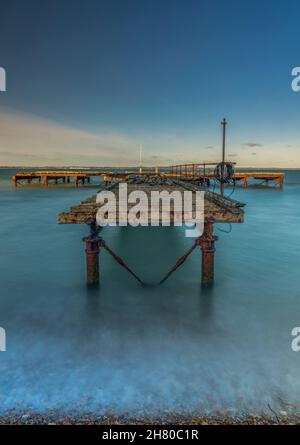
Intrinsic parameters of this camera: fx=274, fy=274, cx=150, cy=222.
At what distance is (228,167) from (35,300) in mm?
10551

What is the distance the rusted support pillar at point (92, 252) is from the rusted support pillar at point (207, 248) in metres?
2.98

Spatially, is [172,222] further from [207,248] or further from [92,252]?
[92,252]

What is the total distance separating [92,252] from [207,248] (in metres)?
3.34

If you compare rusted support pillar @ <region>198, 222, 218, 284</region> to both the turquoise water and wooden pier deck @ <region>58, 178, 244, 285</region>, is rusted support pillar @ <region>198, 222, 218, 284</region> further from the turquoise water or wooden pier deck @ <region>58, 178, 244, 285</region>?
the turquoise water

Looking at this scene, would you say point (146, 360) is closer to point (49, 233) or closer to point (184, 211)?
point (184, 211)

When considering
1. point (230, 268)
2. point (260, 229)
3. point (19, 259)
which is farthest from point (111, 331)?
point (260, 229)

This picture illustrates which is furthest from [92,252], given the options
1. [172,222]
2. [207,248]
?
[207,248]

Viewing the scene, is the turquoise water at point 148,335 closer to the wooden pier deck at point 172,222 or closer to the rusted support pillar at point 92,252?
the rusted support pillar at point 92,252

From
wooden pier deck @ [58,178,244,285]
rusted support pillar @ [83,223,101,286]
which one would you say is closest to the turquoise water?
rusted support pillar @ [83,223,101,286]

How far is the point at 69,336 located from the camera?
6145 mm

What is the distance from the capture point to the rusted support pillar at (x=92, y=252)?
7797 millimetres

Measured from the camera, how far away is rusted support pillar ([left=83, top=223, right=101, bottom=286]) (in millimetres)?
7797

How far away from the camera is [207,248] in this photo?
26.1 feet

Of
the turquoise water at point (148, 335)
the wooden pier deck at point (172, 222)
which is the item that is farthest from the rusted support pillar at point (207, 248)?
the turquoise water at point (148, 335)
